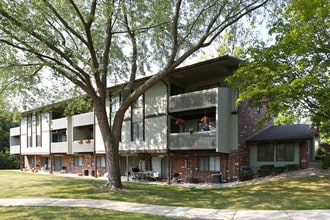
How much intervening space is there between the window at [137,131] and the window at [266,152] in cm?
891

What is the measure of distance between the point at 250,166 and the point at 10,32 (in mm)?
16811

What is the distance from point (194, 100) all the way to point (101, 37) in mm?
7594

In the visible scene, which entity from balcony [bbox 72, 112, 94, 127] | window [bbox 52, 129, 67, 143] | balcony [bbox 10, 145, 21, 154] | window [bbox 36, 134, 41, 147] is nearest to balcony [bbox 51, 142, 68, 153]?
window [bbox 52, 129, 67, 143]

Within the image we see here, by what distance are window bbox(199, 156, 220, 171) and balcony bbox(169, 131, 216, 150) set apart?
2207mm

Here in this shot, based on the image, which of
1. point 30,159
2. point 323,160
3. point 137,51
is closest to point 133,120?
point 137,51

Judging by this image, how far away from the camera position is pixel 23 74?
16.7m

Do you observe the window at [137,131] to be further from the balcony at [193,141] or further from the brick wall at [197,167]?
the balcony at [193,141]

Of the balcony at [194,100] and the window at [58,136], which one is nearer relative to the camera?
the balcony at [194,100]

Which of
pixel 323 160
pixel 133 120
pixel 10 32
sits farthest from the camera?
pixel 133 120

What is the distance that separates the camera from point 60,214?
399 inches

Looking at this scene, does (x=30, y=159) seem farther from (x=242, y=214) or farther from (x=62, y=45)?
(x=242, y=214)

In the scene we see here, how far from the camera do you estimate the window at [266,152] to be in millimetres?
21920

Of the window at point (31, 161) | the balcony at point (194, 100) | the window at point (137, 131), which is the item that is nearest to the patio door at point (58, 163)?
the window at point (31, 161)

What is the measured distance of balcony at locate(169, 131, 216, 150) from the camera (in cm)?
2042
